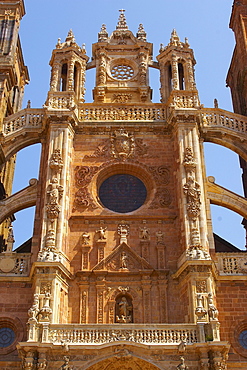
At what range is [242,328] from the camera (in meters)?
Result: 18.3

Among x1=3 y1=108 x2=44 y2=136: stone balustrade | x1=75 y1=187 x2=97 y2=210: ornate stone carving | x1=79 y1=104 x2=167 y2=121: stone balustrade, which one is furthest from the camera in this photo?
→ x1=3 y1=108 x2=44 y2=136: stone balustrade

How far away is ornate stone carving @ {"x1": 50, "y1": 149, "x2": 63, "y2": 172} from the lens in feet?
65.8

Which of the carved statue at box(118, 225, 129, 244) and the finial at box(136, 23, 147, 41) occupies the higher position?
the finial at box(136, 23, 147, 41)

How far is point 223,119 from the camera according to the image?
909 inches

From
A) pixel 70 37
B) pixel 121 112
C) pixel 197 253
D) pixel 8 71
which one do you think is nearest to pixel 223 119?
pixel 121 112

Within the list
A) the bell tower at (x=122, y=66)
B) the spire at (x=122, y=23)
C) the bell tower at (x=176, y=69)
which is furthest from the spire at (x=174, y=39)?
the spire at (x=122, y=23)

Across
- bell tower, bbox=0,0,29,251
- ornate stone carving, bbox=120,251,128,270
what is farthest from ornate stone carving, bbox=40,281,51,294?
bell tower, bbox=0,0,29,251

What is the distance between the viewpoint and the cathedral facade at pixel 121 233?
15.8 m

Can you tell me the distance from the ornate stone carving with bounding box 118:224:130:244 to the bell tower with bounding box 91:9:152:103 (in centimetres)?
708

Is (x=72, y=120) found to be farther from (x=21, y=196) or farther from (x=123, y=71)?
(x=123, y=71)

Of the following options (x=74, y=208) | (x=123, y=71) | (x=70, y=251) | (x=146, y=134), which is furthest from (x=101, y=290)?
(x=123, y=71)

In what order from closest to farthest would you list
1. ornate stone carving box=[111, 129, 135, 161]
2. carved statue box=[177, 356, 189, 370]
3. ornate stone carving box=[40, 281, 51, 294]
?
carved statue box=[177, 356, 189, 370] < ornate stone carving box=[40, 281, 51, 294] < ornate stone carving box=[111, 129, 135, 161]

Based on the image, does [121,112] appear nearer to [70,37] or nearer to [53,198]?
[70,37]

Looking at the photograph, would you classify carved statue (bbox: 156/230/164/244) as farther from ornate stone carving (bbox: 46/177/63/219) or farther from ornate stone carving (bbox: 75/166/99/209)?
ornate stone carving (bbox: 46/177/63/219)
